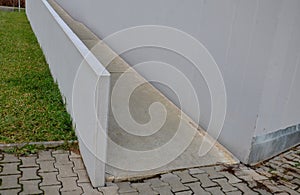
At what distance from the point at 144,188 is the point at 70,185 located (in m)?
0.65

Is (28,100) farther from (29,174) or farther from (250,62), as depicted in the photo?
(250,62)

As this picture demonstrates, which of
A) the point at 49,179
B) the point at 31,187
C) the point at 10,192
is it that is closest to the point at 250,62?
the point at 49,179

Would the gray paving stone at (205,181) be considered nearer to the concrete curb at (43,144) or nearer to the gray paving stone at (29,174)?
the concrete curb at (43,144)

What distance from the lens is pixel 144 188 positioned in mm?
3020

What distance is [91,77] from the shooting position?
9.84 ft

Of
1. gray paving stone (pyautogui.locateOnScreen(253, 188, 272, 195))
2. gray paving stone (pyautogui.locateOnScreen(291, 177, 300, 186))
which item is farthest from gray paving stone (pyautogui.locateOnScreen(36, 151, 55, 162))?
gray paving stone (pyautogui.locateOnScreen(291, 177, 300, 186))

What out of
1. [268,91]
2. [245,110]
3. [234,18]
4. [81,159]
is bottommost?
[81,159]

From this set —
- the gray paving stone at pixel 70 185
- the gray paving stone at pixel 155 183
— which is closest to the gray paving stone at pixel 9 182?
the gray paving stone at pixel 70 185

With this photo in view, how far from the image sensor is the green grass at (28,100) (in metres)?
3.81

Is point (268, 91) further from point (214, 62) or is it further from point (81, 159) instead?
point (81, 159)

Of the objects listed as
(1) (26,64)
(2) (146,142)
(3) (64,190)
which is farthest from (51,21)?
(3) (64,190)

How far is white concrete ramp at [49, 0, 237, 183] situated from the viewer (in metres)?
3.36

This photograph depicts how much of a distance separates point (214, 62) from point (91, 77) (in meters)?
1.57

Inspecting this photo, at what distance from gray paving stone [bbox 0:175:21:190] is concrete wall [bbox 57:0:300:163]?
222 cm
